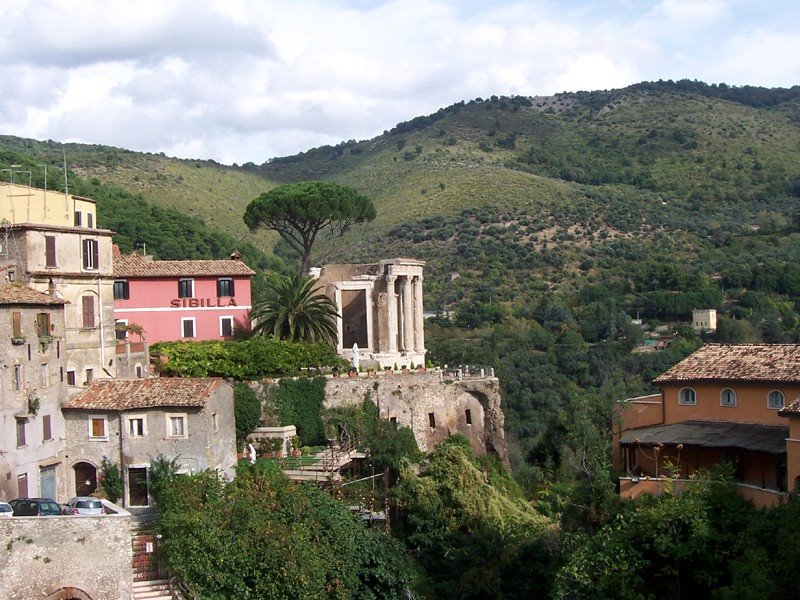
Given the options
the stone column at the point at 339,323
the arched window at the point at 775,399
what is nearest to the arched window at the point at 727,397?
the arched window at the point at 775,399

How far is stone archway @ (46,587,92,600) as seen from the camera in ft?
116

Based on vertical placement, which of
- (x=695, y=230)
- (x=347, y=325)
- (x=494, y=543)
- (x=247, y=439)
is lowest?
(x=494, y=543)

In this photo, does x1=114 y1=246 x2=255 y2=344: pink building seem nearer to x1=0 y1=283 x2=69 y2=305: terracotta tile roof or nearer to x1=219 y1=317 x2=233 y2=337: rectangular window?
x1=219 y1=317 x2=233 y2=337: rectangular window

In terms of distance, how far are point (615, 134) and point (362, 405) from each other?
118m

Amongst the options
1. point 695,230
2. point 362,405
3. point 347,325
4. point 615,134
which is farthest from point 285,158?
point 362,405

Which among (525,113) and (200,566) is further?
(525,113)

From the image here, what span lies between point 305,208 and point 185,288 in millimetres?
16802

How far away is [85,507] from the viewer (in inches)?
1460

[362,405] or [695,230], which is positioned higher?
[695,230]

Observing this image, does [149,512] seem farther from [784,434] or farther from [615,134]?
[615,134]

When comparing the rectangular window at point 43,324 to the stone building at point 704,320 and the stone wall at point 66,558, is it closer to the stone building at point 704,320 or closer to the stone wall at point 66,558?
the stone wall at point 66,558

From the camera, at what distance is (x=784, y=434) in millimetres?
37688

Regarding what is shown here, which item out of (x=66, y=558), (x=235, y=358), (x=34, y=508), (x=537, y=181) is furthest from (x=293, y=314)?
(x=537, y=181)

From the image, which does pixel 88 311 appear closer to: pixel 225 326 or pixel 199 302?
pixel 199 302
